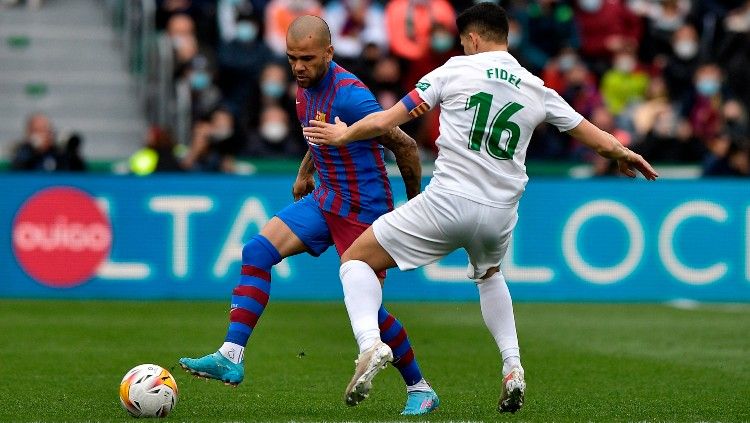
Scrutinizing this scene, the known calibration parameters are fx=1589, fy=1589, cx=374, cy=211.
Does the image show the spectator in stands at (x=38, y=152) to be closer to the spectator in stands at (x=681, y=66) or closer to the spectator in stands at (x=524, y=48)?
the spectator in stands at (x=524, y=48)

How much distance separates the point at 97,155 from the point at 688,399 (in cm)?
1246

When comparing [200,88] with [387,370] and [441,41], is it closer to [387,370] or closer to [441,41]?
[441,41]

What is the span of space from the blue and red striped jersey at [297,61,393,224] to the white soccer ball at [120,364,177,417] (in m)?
1.29

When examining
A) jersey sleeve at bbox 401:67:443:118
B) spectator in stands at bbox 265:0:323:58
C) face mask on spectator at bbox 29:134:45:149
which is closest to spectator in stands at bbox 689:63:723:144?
spectator in stands at bbox 265:0:323:58

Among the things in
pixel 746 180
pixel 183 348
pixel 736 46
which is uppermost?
pixel 736 46

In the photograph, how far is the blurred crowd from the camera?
738 inches

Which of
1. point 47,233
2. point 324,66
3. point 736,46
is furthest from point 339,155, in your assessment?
point 736,46

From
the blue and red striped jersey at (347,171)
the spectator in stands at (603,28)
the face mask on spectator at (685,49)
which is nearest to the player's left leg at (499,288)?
the blue and red striped jersey at (347,171)

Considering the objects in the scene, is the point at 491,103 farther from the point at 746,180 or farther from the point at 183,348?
the point at 746,180

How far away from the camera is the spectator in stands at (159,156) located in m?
17.7

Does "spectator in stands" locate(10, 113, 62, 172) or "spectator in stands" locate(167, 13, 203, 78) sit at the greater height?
"spectator in stands" locate(167, 13, 203, 78)

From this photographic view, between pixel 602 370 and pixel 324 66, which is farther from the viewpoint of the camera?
pixel 602 370

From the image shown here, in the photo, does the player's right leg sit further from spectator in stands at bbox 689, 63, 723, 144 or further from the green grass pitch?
spectator in stands at bbox 689, 63, 723, 144

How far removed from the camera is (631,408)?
8484 millimetres
